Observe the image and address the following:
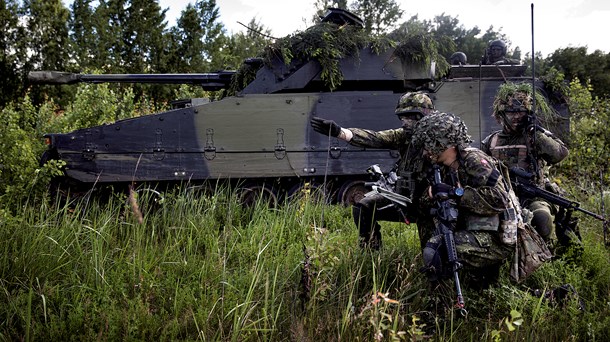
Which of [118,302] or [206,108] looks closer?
[118,302]

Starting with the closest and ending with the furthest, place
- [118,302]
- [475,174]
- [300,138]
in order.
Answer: [118,302] → [475,174] → [300,138]

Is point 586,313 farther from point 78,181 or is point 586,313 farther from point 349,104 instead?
point 78,181

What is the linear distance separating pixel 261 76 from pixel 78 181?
2934 mm

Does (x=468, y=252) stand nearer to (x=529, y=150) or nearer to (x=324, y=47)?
(x=529, y=150)

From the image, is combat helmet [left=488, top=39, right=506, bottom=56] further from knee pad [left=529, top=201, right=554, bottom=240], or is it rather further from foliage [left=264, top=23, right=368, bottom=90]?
knee pad [left=529, top=201, right=554, bottom=240]

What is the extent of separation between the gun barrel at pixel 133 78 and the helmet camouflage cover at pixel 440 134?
5.42 metres

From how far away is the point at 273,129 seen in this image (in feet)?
25.3

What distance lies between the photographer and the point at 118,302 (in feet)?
10.8

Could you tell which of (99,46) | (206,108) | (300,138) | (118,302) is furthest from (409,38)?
(99,46)

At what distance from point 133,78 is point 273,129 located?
2.28m

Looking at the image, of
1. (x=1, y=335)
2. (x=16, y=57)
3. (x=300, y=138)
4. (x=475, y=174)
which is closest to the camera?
(x=1, y=335)

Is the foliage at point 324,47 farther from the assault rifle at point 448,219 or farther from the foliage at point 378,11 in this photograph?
the foliage at point 378,11

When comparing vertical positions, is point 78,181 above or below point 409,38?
below

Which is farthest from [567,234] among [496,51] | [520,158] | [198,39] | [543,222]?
[198,39]
